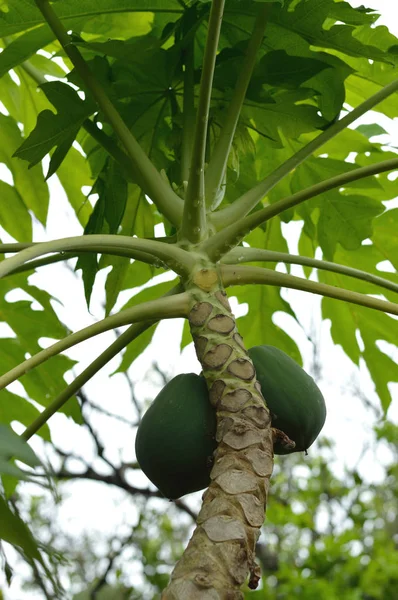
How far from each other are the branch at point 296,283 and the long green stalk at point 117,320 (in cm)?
10

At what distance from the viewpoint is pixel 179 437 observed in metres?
1.35

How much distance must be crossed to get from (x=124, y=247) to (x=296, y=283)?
31 centimetres

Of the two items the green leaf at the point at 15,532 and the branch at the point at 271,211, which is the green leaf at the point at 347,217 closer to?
the branch at the point at 271,211

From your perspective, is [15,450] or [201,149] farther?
[201,149]

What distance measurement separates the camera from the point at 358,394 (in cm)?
1118

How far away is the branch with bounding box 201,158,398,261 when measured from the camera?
1476 mm

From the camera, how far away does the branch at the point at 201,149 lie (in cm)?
138

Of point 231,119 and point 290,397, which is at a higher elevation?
point 231,119

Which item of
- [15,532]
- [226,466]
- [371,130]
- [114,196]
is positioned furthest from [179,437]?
[371,130]

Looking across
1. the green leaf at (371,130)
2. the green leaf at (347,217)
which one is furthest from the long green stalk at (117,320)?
the green leaf at (371,130)

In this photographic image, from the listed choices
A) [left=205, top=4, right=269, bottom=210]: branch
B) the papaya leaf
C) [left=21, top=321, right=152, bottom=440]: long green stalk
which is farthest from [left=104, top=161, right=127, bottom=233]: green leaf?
the papaya leaf

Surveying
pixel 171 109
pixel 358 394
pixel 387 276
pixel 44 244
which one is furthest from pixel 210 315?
pixel 358 394

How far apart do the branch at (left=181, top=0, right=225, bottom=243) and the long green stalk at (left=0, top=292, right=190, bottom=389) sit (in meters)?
0.14

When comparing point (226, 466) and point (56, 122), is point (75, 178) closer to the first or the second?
point (56, 122)
